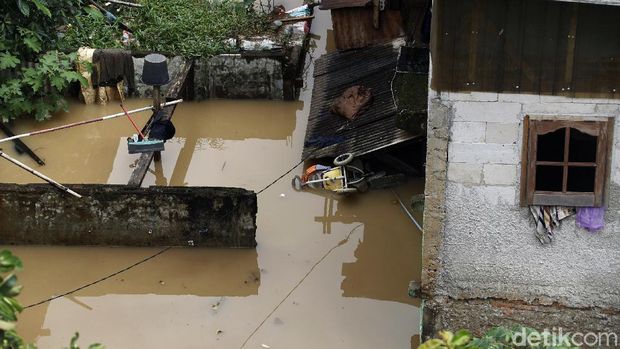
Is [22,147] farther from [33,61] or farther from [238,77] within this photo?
[238,77]

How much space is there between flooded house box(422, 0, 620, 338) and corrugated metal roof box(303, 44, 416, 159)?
3.54 metres

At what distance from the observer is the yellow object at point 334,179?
1156cm

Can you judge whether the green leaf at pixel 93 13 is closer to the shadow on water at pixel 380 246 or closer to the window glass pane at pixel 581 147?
the shadow on water at pixel 380 246

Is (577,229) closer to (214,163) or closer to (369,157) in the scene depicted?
(369,157)

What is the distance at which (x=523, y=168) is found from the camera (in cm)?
700

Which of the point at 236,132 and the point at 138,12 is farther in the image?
the point at 138,12

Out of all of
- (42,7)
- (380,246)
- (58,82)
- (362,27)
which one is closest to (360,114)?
(380,246)

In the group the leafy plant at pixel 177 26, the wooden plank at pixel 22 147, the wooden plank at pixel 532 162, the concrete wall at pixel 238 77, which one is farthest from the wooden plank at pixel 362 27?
the wooden plank at pixel 532 162

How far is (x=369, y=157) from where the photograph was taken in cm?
1166

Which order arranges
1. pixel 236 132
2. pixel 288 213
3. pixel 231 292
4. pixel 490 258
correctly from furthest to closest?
pixel 236 132
pixel 288 213
pixel 231 292
pixel 490 258

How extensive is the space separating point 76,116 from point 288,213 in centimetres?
527

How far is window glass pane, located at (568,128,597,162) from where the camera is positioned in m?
7.07

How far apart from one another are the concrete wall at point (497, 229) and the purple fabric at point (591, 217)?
0.07m

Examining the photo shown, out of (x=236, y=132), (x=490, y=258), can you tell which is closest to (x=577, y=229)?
(x=490, y=258)
